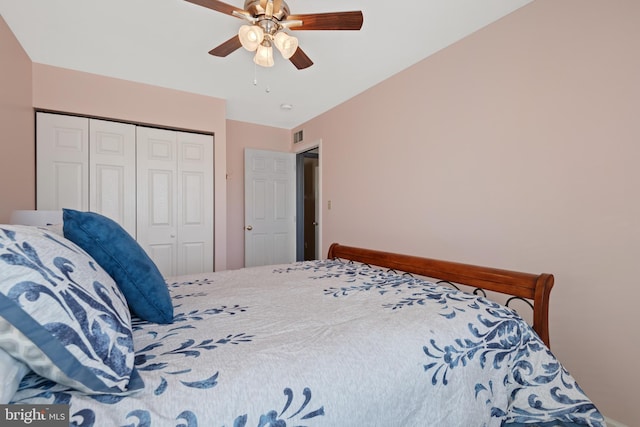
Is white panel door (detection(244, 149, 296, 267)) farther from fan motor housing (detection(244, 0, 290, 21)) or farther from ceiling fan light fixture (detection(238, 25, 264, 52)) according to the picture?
fan motor housing (detection(244, 0, 290, 21))

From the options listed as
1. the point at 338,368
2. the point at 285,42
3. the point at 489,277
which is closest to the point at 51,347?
the point at 338,368

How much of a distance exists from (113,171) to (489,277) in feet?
11.6

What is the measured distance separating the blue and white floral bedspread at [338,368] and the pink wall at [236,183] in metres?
2.79

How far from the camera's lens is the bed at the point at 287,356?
0.63m

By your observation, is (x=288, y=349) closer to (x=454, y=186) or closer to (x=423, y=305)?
(x=423, y=305)

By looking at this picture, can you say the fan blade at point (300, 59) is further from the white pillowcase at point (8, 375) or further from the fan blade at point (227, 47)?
the white pillowcase at point (8, 375)

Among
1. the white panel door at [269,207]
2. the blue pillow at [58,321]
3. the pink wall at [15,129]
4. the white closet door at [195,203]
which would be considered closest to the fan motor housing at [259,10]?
the blue pillow at [58,321]

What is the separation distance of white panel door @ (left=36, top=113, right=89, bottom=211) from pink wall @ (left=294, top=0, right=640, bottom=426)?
320cm

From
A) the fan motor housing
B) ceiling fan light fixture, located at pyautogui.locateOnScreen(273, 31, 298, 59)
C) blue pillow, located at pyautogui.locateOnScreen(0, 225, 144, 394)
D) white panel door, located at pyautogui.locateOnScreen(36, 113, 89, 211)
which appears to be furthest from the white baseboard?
white panel door, located at pyautogui.locateOnScreen(36, 113, 89, 211)

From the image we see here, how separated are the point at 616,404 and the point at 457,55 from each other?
2.44 meters

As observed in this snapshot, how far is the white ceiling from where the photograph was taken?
1.89 meters

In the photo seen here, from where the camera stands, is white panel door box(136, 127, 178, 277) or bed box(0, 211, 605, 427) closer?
bed box(0, 211, 605, 427)

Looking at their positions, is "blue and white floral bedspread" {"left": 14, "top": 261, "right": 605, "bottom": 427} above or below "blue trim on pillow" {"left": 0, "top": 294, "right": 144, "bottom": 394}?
below

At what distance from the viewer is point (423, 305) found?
48.4 inches
